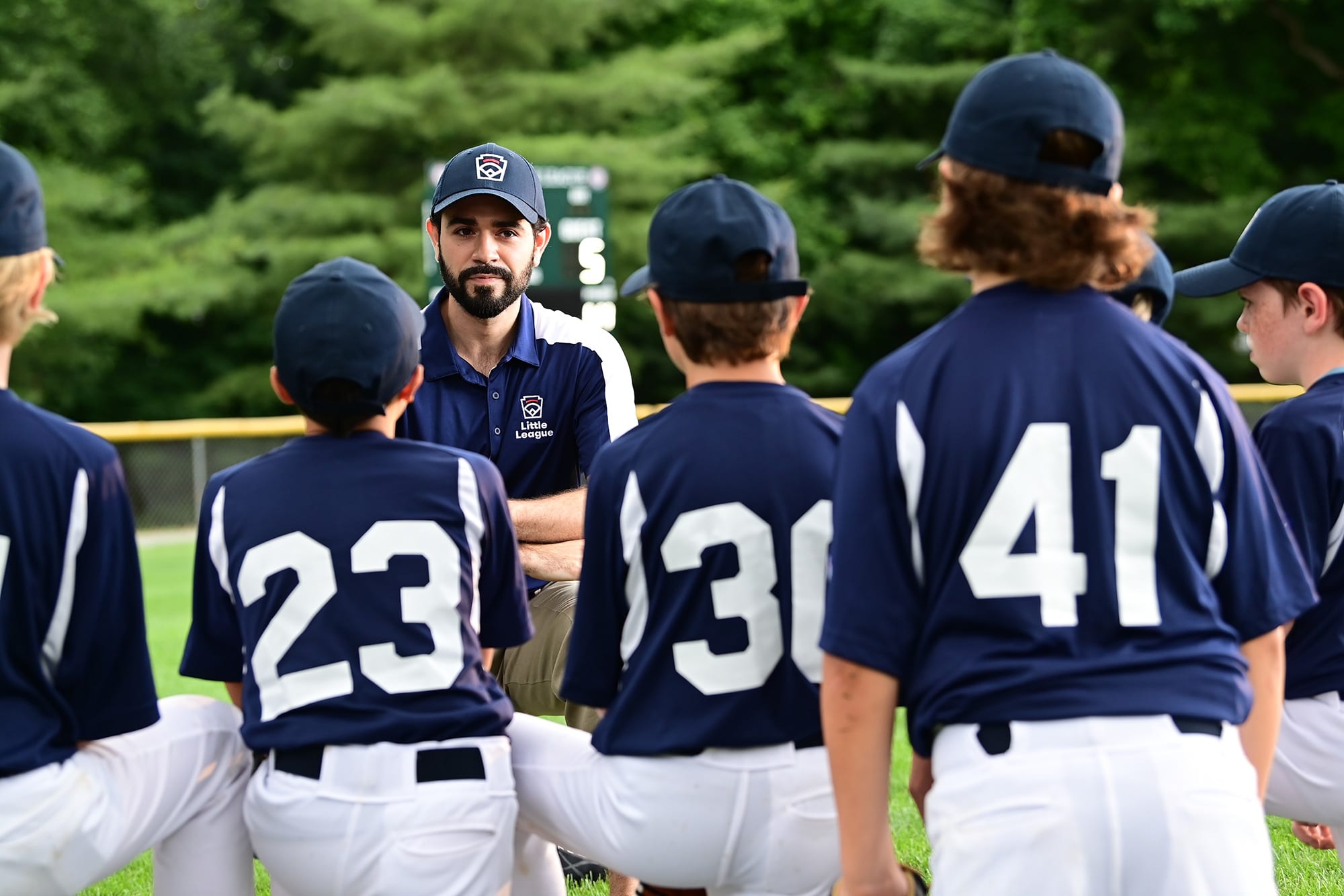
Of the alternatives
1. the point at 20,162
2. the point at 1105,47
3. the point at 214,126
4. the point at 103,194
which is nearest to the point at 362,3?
the point at 214,126

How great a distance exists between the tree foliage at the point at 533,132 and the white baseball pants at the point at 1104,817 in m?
23.2

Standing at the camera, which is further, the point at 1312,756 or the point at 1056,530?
the point at 1312,756

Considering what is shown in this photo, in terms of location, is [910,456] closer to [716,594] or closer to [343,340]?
[716,594]

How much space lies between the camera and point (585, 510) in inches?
109

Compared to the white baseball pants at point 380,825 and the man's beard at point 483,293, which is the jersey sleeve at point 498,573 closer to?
the white baseball pants at point 380,825

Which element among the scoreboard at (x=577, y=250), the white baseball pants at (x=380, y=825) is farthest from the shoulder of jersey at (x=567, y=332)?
the scoreboard at (x=577, y=250)

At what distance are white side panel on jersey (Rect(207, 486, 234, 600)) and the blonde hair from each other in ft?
1.52

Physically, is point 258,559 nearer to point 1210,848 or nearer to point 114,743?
point 114,743

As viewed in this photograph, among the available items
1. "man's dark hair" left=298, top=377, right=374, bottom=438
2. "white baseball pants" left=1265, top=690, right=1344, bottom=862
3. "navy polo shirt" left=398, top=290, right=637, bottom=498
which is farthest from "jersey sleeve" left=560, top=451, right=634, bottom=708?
"navy polo shirt" left=398, top=290, right=637, bottom=498

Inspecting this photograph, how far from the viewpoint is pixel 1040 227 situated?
234cm

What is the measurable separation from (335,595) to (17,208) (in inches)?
37.3

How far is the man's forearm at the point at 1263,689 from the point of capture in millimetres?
2449

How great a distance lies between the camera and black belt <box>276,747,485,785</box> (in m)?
2.72

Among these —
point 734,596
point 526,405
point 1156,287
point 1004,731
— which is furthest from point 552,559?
point 1004,731
